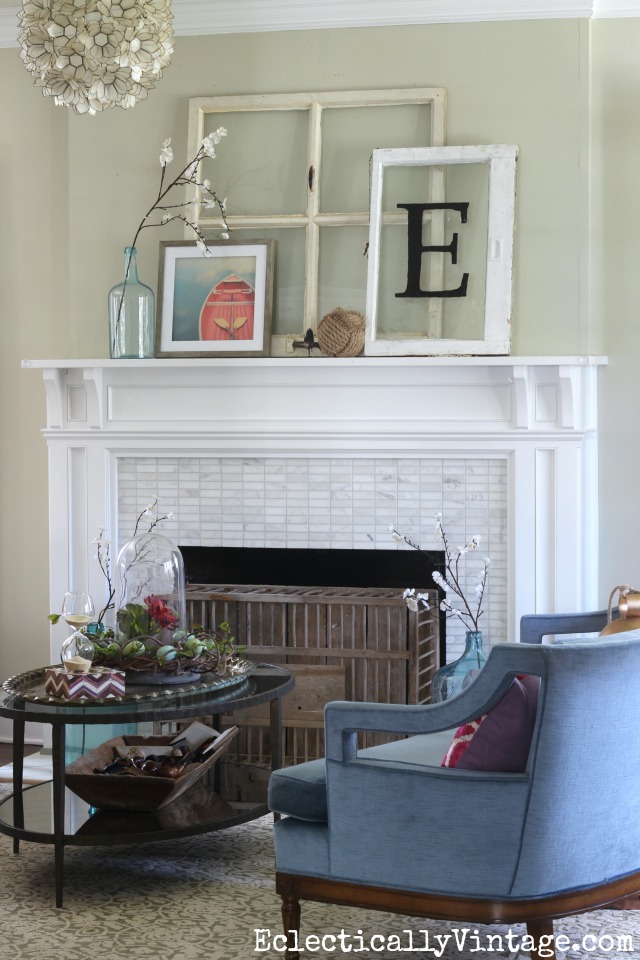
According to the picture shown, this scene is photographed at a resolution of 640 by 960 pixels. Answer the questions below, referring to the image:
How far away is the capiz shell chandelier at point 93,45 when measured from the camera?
7.94 ft

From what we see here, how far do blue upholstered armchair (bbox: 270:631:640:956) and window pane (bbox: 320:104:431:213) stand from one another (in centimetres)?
234

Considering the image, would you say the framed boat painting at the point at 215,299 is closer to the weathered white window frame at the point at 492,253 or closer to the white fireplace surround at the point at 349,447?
the white fireplace surround at the point at 349,447

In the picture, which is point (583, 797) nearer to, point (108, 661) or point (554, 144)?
point (108, 661)

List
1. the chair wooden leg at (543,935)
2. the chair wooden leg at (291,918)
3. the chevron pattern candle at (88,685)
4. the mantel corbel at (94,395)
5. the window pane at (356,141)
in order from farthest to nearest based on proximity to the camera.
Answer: the mantel corbel at (94,395) → the window pane at (356,141) → the chevron pattern candle at (88,685) → the chair wooden leg at (291,918) → the chair wooden leg at (543,935)

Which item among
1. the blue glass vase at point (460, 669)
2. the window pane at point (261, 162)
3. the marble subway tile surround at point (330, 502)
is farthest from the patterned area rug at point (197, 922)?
the window pane at point (261, 162)

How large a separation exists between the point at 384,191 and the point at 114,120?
1125 millimetres

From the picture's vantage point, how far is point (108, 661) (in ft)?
9.95

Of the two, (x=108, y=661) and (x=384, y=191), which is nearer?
(x=108, y=661)

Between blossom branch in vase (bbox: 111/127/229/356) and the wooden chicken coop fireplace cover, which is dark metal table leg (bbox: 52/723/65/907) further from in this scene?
blossom branch in vase (bbox: 111/127/229/356)

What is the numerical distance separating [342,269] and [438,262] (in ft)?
1.20

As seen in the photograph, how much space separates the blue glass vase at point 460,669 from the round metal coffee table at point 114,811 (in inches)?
26.3

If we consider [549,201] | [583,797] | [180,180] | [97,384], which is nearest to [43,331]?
[97,384]

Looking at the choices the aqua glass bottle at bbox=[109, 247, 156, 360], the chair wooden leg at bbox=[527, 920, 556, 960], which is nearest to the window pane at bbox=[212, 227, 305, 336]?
the aqua glass bottle at bbox=[109, 247, 156, 360]

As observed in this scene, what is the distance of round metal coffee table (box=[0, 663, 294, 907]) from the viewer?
269cm
